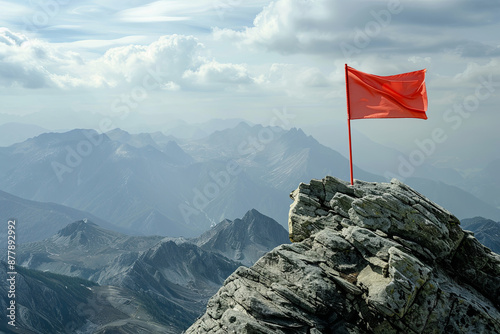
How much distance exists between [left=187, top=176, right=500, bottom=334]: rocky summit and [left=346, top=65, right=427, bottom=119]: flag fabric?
6.04 meters

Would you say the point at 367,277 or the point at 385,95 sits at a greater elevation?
the point at 385,95

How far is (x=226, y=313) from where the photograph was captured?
2348cm

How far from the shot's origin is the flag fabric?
31.3 m

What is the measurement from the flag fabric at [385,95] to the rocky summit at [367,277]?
6040 mm

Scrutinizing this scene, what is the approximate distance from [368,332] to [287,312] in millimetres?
4864

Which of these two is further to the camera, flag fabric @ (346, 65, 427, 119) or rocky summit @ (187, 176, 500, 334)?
flag fabric @ (346, 65, 427, 119)

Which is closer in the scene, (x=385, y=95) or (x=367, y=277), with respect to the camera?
(x=367, y=277)

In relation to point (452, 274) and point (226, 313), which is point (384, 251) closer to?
point (452, 274)

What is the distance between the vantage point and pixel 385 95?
3145cm

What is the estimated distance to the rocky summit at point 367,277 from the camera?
23.0 m

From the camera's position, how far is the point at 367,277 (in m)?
24.8

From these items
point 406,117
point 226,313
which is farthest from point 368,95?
point 226,313

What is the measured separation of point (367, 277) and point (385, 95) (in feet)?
47.5

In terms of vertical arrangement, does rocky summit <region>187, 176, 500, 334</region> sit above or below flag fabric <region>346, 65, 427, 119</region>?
below
